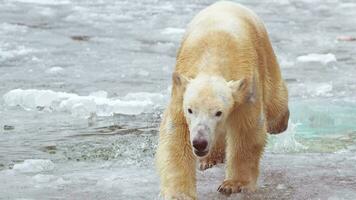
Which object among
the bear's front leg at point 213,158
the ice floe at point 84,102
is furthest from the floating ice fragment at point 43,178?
the ice floe at point 84,102

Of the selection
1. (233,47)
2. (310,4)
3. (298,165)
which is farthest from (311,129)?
(310,4)

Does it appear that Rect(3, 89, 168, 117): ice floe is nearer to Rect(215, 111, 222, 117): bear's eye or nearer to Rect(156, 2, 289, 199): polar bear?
Rect(156, 2, 289, 199): polar bear

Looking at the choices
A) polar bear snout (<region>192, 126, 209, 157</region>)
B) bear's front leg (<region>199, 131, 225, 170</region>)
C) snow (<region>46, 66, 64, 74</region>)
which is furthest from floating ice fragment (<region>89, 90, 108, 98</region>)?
polar bear snout (<region>192, 126, 209, 157</region>)

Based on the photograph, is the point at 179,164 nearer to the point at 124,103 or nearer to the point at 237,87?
the point at 237,87

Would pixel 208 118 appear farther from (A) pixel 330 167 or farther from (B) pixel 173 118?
(A) pixel 330 167

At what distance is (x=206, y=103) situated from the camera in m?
4.34

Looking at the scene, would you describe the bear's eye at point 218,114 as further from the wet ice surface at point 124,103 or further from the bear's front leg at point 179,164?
the wet ice surface at point 124,103

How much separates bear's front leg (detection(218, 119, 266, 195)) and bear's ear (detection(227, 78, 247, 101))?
457 millimetres

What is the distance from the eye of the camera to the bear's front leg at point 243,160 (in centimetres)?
503

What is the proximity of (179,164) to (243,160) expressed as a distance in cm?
50

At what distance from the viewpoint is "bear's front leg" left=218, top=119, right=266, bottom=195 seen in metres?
5.03

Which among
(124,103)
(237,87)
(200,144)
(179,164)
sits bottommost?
(124,103)

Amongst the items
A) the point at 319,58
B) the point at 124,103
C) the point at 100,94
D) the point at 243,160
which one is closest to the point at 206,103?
the point at 243,160

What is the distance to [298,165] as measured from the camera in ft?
19.1
